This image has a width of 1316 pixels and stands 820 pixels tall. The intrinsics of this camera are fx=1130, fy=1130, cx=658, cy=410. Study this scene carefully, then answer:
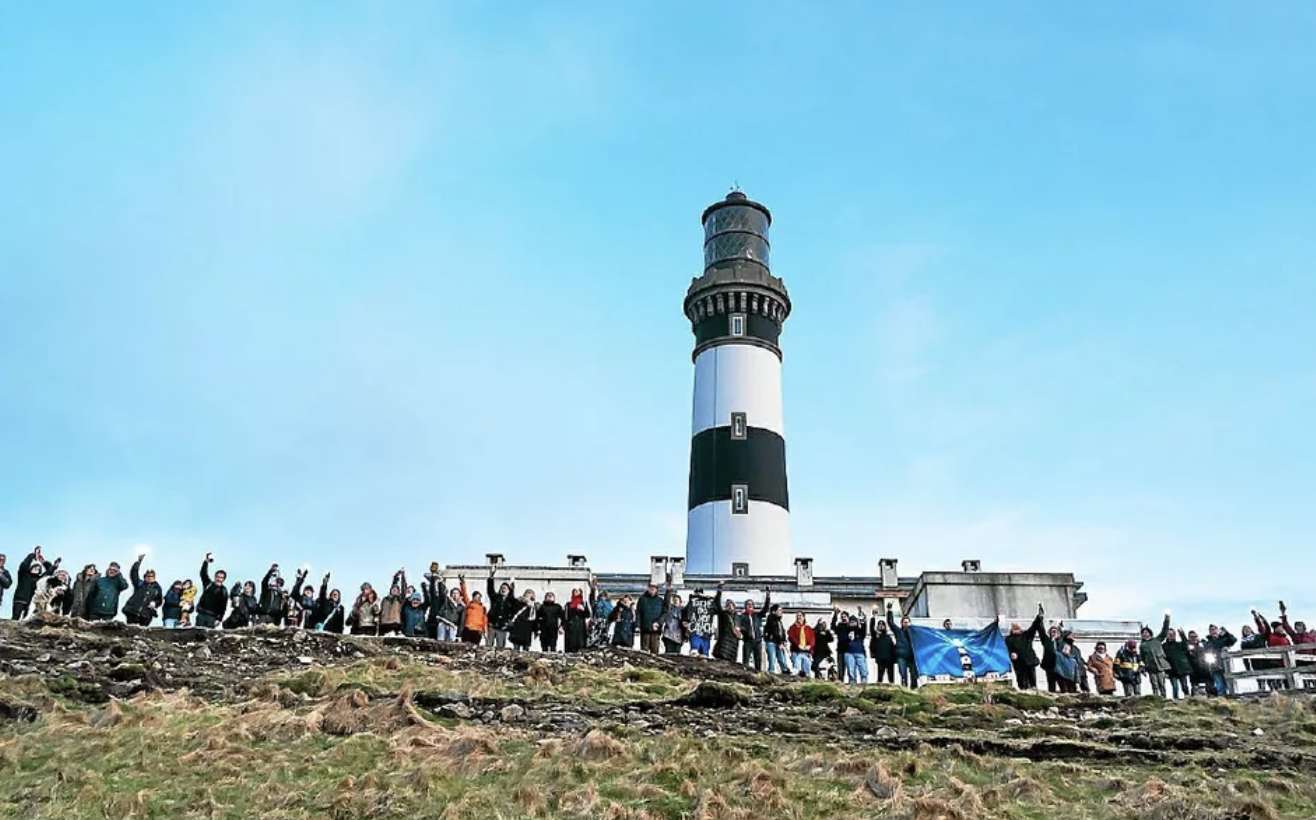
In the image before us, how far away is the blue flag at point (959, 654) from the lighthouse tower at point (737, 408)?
1694 centimetres

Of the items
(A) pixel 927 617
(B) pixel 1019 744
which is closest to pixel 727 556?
(A) pixel 927 617

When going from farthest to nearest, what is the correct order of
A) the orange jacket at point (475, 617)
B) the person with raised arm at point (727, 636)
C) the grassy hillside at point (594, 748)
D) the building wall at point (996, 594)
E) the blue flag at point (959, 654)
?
the building wall at point (996, 594) < the blue flag at point (959, 654) < the person with raised arm at point (727, 636) < the orange jacket at point (475, 617) < the grassy hillside at point (594, 748)

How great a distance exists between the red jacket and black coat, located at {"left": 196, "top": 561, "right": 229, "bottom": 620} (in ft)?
39.7

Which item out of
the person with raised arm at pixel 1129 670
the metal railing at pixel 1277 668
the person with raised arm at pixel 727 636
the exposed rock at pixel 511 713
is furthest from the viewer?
the person with raised arm at pixel 727 636

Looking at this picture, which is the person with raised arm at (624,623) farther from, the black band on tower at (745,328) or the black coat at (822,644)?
the black band on tower at (745,328)

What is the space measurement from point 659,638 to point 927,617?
37.2 feet

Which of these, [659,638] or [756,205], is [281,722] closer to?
[659,638]

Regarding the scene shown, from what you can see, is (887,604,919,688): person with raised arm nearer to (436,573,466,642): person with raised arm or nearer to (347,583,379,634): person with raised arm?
(436,573,466,642): person with raised arm

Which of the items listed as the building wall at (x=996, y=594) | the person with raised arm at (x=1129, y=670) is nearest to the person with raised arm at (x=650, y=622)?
the person with raised arm at (x=1129, y=670)

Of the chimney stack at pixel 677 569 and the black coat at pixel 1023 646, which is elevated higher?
the chimney stack at pixel 677 569

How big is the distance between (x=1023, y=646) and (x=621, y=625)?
8426 mm

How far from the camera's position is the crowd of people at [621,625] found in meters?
22.8

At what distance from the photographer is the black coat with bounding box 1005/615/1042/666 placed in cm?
2292

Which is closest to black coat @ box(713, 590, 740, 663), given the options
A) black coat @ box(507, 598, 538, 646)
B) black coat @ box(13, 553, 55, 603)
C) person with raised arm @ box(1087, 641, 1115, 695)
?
black coat @ box(507, 598, 538, 646)
